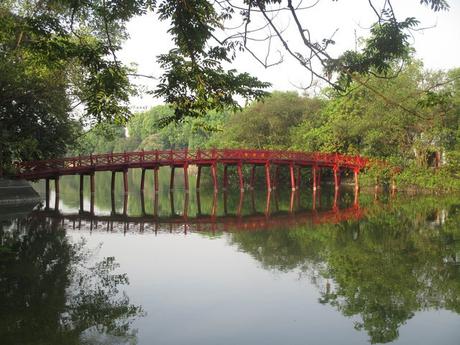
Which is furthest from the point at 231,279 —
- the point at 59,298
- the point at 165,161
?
the point at 165,161

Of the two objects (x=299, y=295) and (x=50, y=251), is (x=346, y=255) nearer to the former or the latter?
(x=299, y=295)

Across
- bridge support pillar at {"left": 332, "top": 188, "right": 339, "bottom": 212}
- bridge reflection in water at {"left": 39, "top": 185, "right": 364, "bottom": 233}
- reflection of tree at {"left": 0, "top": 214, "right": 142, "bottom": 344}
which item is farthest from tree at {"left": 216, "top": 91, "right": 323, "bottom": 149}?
reflection of tree at {"left": 0, "top": 214, "right": 142, "bottom": 344}

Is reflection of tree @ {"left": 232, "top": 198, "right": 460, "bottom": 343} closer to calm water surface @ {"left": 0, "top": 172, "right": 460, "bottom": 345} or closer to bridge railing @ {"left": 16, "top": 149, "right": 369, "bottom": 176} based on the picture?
calm water surface @ {"left": 0, "top": 172, "right": 460, "bottom": 345}

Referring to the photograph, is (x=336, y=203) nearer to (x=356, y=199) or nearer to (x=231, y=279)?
(x=356, y=199)

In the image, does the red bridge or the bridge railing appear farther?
the bridge railing

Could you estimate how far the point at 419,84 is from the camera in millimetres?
33000

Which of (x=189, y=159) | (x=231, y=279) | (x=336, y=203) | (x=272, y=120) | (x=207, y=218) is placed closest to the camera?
(x=231, y=279)

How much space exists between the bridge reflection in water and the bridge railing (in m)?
2.56

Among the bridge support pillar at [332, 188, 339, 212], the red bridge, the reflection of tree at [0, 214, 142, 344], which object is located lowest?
the reflection of tree at [0, 214, 142, 344]

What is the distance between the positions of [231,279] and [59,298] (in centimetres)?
379

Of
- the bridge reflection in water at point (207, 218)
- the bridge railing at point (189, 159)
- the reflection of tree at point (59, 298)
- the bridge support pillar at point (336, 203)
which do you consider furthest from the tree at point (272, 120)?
the reflection of tree at point (59, 298)

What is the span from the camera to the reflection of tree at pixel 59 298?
7.41m

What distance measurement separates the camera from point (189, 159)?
30.6 meters

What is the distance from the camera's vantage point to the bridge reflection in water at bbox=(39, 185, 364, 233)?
18.7 metres
